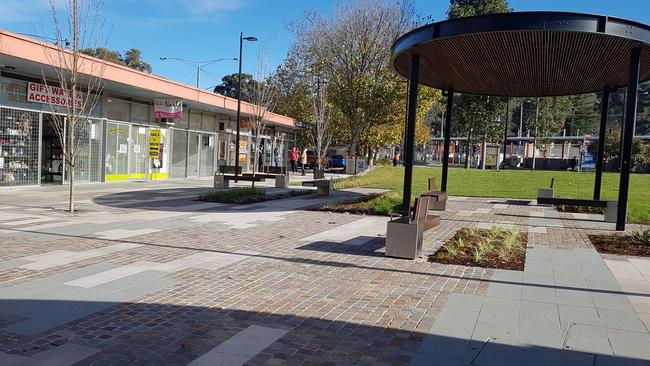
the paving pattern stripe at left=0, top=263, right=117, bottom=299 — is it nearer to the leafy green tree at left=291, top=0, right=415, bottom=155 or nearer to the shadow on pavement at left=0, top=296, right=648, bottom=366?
the shadow on pavement at left=0, top=296, right=648, bottom=366

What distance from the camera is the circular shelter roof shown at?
353 inches

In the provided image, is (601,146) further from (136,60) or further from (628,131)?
(136,60)

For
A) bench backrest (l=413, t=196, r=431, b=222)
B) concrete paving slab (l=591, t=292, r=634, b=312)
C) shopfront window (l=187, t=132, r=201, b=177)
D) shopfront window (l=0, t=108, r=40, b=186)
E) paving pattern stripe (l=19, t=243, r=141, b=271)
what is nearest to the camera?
concrete paving slab (l=591, t=292, r=634, b=312)

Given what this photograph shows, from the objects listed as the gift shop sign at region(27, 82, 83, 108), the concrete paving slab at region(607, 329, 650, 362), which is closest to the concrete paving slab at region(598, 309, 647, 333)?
the concrete paving slab at region(607, 329, 650, 362)

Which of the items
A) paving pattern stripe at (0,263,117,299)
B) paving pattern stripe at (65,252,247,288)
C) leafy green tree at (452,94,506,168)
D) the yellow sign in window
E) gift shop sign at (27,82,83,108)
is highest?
leafy green tree at (452,94,506,168)

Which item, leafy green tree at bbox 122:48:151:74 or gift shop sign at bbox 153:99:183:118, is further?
leafy green tree at bbox 122:48:151:74

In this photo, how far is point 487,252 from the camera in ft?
26.9

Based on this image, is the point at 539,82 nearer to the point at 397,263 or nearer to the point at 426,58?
the point at 426,58

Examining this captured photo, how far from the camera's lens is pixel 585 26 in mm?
8883

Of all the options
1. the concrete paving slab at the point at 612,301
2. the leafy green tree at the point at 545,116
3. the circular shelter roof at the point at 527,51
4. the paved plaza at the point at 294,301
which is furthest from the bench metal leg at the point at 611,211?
the leafy green tree at the point at 545,116

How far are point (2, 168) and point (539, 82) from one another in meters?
17.0

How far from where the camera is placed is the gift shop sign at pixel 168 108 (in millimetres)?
24000

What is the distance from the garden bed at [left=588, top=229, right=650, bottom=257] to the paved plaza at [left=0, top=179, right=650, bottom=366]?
0.95 ft

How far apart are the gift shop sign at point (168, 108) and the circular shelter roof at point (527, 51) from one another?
13172 millimetres
